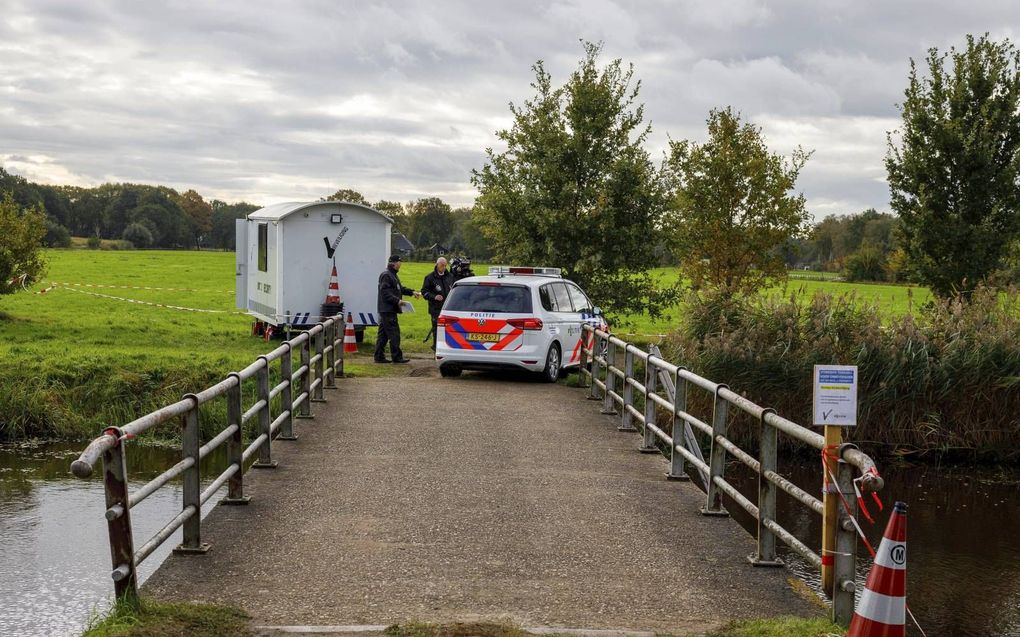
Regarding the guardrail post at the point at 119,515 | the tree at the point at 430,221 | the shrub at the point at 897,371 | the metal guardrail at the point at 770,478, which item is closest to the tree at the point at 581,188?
the shrub at the point at 897,371

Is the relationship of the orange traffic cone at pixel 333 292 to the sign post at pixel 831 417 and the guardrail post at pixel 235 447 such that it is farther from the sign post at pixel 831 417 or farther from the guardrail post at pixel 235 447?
the sign post at pixel 831 417

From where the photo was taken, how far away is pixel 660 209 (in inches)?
966

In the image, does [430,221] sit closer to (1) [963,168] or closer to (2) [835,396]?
(1) [963,168]

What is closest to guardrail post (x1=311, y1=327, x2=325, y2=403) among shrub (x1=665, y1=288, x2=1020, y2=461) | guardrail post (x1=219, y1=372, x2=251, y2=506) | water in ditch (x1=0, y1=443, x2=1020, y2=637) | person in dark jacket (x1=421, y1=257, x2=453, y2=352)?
water in ditch (x1=0, y1=443, x2=1020, y2=637)

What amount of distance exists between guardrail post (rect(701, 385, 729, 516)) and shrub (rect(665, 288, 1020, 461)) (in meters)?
7.48

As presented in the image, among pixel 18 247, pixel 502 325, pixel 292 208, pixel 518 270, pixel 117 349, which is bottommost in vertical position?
pixel 117 349

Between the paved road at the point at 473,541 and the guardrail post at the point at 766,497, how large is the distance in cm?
11

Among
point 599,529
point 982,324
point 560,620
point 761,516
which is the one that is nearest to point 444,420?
point 599,529

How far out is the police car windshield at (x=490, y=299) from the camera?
1661cm

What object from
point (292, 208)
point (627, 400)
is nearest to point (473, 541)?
point (627, 400)

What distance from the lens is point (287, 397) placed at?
1103cm

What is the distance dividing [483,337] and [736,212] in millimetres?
16307

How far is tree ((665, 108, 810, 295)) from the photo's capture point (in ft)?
101

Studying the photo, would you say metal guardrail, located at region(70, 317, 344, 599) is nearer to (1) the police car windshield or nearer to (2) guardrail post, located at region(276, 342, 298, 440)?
(2) guardrail post, located at region(276, 342, 298, 440)
